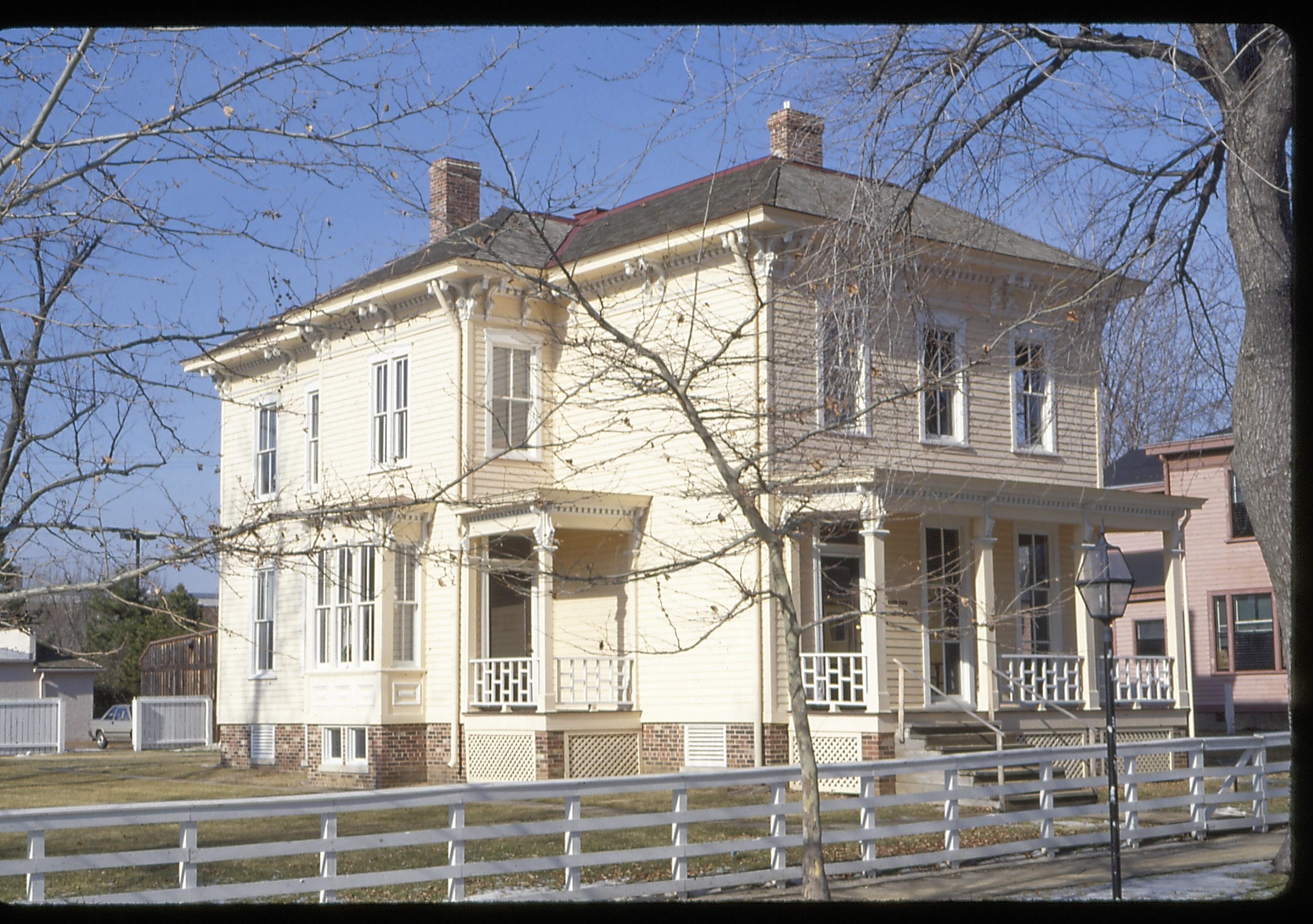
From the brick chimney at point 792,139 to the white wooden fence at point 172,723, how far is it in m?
23.3

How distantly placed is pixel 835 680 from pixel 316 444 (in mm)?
9904

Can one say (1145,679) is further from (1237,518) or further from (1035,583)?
(1237,518)

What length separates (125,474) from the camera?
10.1m

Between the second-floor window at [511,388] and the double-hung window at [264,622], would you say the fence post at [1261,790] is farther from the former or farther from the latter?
the double-hung window at [264,622]

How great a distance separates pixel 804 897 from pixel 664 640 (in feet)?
31.6

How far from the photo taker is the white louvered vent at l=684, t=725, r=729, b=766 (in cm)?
1945

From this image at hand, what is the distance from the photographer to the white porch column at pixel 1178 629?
69.7 ft

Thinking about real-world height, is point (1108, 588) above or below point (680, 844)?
above

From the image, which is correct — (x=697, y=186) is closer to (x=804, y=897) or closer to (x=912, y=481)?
(x=912, y=481)

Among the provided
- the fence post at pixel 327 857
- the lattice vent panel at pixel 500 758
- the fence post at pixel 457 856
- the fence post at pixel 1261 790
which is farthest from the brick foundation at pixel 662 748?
the fence post at pixel 327 857

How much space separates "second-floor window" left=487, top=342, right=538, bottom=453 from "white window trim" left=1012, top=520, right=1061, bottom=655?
738 cm

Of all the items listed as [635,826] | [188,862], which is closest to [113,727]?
[635,826]

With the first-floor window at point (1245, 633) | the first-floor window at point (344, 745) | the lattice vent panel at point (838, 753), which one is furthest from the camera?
the first-floor window at point (1245, 633)

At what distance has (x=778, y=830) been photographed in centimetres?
1227
